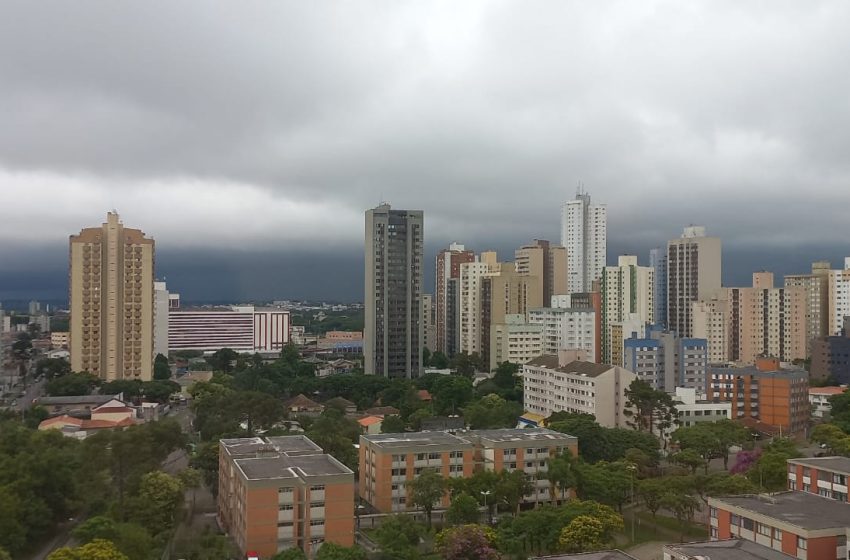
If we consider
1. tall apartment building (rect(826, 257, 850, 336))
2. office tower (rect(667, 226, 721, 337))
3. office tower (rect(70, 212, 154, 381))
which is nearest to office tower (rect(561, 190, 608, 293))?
office tower (rect(667, 226, 721, 337))

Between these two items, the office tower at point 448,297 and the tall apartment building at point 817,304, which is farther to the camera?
the office tower at point 448,297

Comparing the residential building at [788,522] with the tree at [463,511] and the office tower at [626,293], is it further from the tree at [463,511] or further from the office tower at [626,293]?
the office tower at [626,293]

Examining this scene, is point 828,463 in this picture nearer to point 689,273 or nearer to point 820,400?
point 820,400

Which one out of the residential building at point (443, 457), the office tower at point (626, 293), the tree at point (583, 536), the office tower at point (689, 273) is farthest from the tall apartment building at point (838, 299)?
the tree at point (583, 536)

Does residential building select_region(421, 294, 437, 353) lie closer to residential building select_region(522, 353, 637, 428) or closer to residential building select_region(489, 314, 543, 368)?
residential building select_region(489, 314, 543, 368)

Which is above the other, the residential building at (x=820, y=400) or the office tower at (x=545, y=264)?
the office tower at (x=545, y=264)

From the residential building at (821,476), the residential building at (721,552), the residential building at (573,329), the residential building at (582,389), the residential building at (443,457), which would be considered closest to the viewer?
the residential building at (721,552)

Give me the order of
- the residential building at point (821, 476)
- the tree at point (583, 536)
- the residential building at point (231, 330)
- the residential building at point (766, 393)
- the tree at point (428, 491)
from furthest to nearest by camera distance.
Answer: the residential building at point (231, 330) < the residential building at point (766, 393) < the tree at point (428, 491) < the residential building at point (821, 476) < the tree at point (583, 536)

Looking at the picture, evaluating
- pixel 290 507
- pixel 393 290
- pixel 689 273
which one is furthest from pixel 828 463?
pixel 689 273
